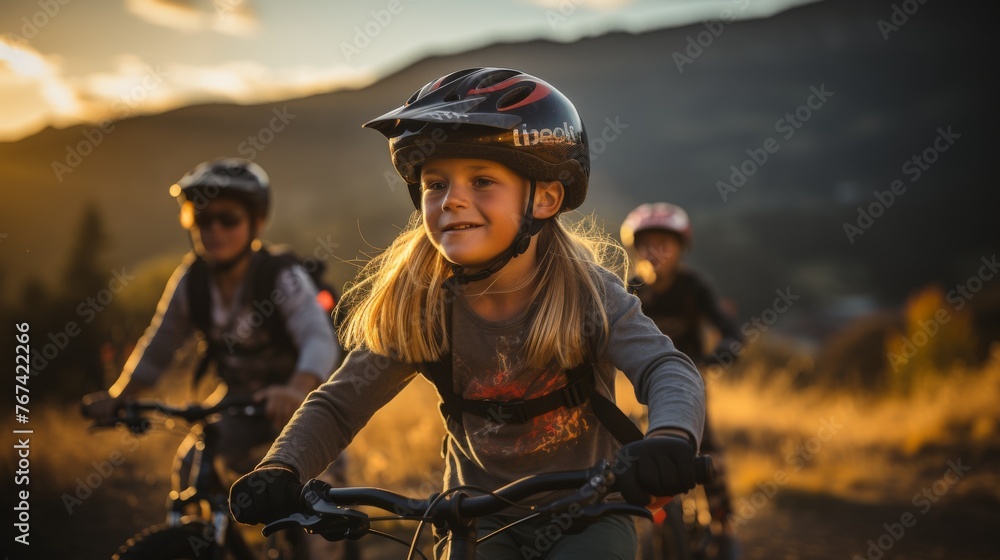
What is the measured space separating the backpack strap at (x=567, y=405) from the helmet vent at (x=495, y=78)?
3.49ft

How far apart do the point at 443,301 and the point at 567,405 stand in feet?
2.11

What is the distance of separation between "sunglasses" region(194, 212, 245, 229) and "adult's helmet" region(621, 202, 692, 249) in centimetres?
310

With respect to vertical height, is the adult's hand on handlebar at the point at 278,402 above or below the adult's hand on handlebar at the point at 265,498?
below

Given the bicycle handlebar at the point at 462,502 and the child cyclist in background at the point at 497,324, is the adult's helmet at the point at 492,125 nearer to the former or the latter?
the child cyclist in background at the point at 497,324

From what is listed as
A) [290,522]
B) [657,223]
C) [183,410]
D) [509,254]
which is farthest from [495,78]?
[657,223]

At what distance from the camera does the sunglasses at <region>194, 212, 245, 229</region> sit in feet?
17.7

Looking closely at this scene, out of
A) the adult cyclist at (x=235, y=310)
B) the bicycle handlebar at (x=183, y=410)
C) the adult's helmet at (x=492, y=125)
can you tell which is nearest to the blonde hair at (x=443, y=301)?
the adult's helmet at (x=492, y=125)

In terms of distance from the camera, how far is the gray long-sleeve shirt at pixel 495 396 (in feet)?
9.56

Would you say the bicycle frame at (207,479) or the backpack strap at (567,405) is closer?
the backpack strap at (567,405)

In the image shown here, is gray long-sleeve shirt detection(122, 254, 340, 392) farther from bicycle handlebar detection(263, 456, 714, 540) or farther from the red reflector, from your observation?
bicycle handlebar detection(263, 456, 714, 540)

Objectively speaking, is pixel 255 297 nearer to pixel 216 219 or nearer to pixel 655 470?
pixel 216 219

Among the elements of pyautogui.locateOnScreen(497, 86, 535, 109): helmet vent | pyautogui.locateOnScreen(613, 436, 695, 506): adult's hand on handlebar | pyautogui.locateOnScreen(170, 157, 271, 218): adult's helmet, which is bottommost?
pyautogui.locateOnScreen(613, 436, 695, 506): adult's hand on handlebar

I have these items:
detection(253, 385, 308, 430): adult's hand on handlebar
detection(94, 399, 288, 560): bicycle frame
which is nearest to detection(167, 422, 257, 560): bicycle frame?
detection(94, 399, 288, 560): bicycle frame

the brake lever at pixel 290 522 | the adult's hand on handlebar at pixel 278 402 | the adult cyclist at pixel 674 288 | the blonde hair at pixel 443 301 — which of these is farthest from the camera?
the adult cyclist at pixel 674 288
